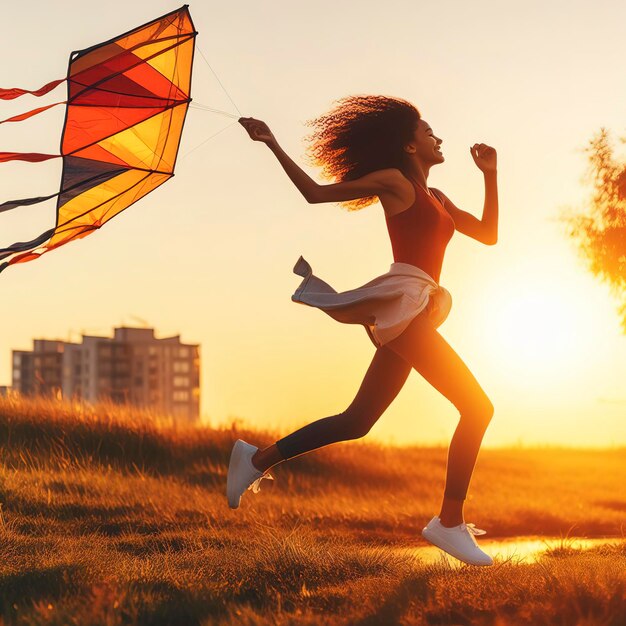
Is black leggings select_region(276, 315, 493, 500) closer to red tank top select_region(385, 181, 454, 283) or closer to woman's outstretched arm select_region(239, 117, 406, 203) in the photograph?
red tank top select_region(385, 181, 454, 283)

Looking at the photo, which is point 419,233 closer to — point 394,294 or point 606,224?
point 394,294

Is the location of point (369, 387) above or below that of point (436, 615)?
above

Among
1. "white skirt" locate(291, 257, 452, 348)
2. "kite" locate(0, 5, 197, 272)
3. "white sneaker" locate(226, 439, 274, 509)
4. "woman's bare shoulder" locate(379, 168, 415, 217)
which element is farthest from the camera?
"kite" locate(0, 5, 197, 272)

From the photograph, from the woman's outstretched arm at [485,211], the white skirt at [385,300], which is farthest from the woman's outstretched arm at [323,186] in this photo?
the woman's outstretched arm at [485,211]

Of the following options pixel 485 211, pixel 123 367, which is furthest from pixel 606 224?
pixel 123 367

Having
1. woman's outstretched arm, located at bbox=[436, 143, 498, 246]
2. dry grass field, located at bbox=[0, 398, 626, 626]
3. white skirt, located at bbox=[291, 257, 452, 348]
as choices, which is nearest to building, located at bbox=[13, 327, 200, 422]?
dry grass field, located at bbox=[0, 398, 626, 626]

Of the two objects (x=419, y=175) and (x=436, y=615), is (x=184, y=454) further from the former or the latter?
(x=436, y=615)

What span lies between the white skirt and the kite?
201 centimetres

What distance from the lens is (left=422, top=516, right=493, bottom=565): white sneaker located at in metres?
5.53

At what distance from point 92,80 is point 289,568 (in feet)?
12.3

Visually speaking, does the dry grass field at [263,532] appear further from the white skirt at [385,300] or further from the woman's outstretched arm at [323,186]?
the woman's outstretched arm at [323,186]

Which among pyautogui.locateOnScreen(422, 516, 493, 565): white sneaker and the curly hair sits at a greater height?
the curly hair

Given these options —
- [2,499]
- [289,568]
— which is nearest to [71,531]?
[2,499]

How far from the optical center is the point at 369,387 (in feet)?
19.1
